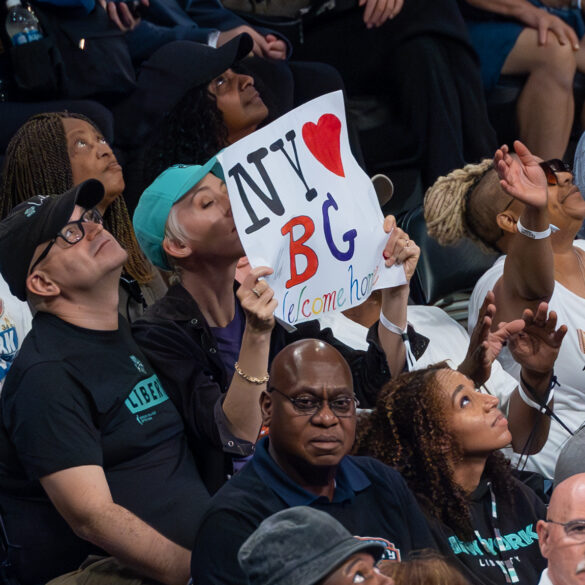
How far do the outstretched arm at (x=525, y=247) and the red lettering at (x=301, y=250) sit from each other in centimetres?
71

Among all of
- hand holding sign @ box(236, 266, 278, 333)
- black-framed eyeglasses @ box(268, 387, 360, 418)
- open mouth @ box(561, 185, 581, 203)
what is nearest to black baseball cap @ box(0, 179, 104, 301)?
hand holding sign @ box(236, 266, 278, 333)

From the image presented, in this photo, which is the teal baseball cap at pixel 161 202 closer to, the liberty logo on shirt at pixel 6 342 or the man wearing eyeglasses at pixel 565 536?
the liberty logo on shirt at pixel 6 342

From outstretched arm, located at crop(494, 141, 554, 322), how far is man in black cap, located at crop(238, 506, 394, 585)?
181 cm

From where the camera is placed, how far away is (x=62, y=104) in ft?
13.6

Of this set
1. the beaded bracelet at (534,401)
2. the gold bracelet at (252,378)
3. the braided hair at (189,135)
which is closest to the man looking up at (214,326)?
the gold bracelet at (252,378)

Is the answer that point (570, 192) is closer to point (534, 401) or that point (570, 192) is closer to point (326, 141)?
point (534, 401)

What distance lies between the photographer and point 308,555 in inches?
76.7

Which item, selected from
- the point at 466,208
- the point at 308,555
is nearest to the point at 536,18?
the point at 466,208

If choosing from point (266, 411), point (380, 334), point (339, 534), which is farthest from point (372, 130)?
point (339, 534)

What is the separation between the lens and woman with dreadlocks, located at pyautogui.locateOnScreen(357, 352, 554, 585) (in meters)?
2.96

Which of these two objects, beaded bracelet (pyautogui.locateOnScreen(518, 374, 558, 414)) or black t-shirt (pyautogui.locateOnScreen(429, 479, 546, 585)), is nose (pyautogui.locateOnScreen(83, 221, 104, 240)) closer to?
black t-shirt (pyautogui.locateOnScreen(429, 479, 546, 585))

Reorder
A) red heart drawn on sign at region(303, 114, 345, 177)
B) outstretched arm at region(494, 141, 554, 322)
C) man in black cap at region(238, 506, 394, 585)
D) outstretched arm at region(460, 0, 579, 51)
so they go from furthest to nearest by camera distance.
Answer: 1. outstretched arm at region(460, 0, 579, 51)
2. outstretched arm at region(494, 141, 554, 322)
3. red heart drawn on sign at region(303, 114, 345, 177)
4. man in black cap at region(238, 506, 394, 585)

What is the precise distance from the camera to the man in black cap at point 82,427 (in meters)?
2.74

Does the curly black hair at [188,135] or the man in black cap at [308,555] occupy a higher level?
the man in black cap at [308,555]
